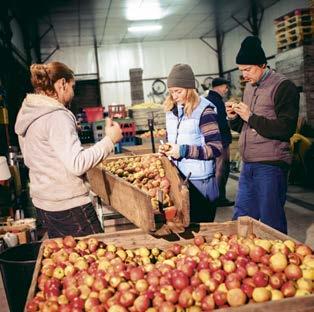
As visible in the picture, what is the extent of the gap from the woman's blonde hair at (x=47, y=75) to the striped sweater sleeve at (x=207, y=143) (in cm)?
106

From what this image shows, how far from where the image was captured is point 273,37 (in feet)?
48.7

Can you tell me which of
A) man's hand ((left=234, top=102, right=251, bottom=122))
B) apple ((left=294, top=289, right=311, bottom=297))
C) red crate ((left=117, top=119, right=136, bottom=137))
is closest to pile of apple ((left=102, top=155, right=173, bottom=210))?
man's hand ((left=234, top=102, right=251, bottom=122))

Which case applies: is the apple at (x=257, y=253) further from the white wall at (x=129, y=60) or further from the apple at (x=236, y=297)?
the white wall at (x=129, y=60)

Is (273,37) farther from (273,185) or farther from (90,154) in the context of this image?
(90,154)

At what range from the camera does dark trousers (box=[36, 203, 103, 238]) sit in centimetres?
273

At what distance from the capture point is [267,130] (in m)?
3.31

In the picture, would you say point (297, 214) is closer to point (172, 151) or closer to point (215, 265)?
point (172, 151)

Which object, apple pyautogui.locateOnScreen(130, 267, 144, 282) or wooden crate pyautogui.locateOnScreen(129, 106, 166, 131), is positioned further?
wooden crate pyautogui.locateOnScreen(129, 106, 166, 131)

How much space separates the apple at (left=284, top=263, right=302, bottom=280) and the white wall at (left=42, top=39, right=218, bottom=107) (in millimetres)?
17255

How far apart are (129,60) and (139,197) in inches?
677

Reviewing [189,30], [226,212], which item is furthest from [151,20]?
[226,212]

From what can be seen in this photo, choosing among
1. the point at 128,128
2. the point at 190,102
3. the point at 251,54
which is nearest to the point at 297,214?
the point at 251,54

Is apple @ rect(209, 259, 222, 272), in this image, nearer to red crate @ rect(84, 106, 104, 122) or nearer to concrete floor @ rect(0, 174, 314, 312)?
concrete floor @ rect(0, 174, 314, 312)

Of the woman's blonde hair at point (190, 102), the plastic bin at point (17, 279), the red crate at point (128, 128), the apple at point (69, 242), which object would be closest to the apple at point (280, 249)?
the apple at point (69, 242)
